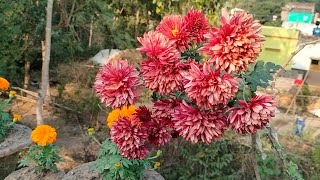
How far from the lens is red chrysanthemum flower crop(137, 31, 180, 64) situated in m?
0.97

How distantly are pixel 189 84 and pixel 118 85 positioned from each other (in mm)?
231

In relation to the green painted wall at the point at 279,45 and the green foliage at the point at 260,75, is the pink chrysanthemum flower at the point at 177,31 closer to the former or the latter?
the green foliage at the point at 260,75

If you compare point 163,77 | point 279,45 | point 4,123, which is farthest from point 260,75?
point 279,45

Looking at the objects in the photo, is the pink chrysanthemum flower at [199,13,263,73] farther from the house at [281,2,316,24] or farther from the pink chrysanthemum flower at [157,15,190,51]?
the house at [281,2,316,24]

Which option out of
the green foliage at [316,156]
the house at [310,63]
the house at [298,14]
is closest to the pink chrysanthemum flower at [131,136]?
the green foliage at [316,156]

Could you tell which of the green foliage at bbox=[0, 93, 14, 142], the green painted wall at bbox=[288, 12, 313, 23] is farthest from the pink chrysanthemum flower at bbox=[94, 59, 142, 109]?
the green painted wall at bbox=[288, 12, 313, 23]

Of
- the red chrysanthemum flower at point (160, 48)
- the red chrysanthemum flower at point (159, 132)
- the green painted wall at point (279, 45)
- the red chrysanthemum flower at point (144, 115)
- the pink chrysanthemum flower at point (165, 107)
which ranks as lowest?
the green painted wall at point (279, 45)

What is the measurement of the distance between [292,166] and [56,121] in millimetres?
4130

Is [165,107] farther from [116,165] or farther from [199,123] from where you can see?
[116,165]

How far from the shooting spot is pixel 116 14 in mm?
7164

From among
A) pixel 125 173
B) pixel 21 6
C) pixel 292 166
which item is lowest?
pixel 125 173

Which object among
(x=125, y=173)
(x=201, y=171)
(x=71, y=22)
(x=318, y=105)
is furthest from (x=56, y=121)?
Result: (x=318, y=105)

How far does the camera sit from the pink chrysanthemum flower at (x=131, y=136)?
111cm

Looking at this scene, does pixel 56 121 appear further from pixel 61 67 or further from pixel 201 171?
pixel 201 171
